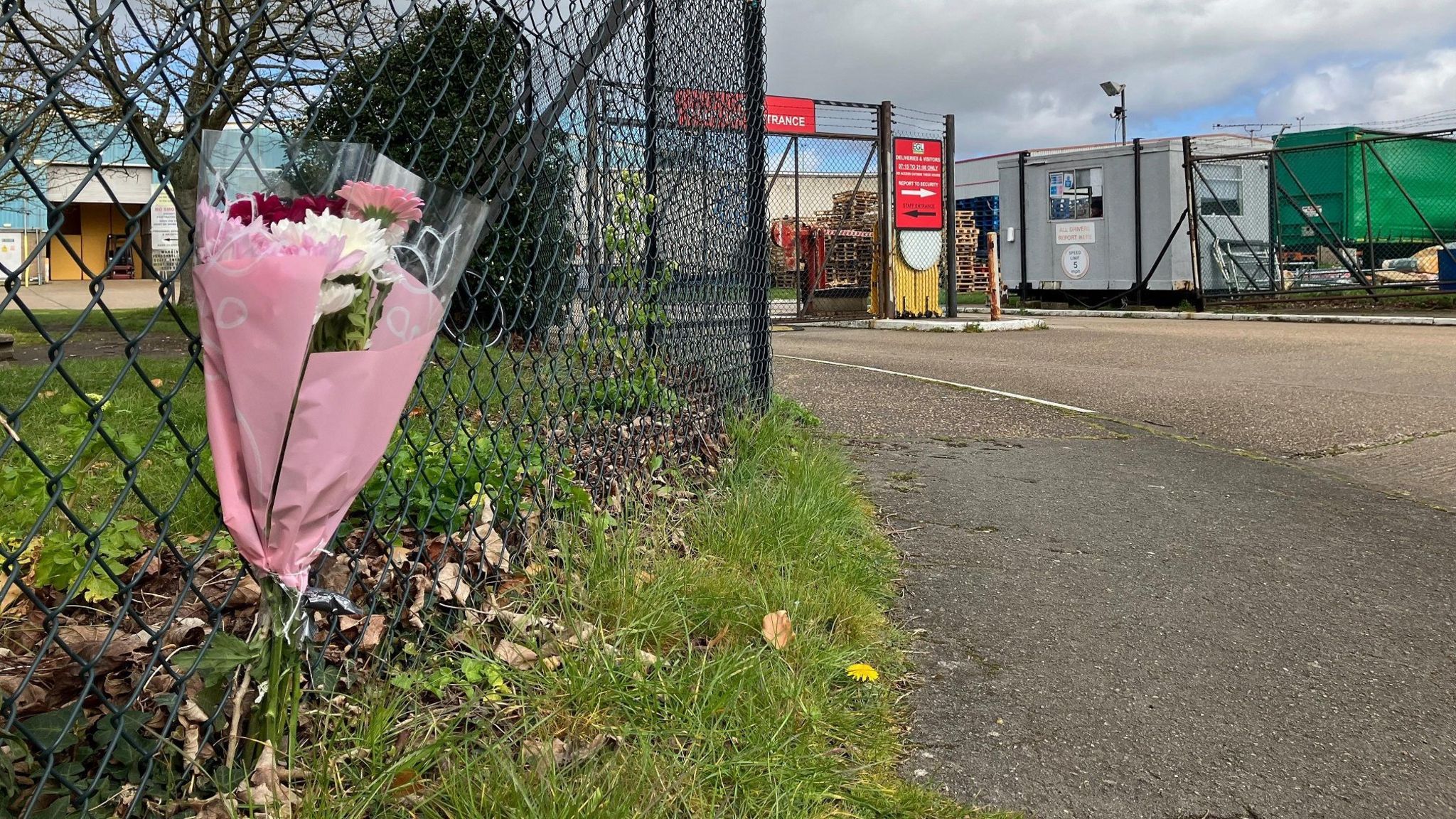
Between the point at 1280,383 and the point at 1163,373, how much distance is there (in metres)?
0.95

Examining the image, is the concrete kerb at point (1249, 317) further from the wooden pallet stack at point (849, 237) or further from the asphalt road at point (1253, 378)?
the wooden pallet stack at point (849, 237)

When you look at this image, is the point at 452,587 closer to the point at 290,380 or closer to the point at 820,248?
the point at 290,380

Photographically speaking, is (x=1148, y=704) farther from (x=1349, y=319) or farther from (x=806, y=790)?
(x=1349, y=319)

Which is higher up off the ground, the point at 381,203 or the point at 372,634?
the point at 381,203

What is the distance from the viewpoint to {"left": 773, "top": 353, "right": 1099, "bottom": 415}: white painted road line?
709cm

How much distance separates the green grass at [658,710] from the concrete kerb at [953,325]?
1245cm

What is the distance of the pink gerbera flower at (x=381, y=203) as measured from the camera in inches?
63.8

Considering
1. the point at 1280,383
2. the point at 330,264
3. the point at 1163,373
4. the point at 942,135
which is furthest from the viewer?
the point at 942,135

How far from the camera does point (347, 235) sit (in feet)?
5.13

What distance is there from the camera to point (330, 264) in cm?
153

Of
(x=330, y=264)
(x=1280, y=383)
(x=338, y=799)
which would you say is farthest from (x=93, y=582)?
(x=1280, y=383)

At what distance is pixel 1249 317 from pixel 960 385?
1085 cm

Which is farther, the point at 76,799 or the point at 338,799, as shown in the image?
the point at 338,799

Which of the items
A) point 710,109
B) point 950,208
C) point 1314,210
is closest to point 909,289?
point 950,208
